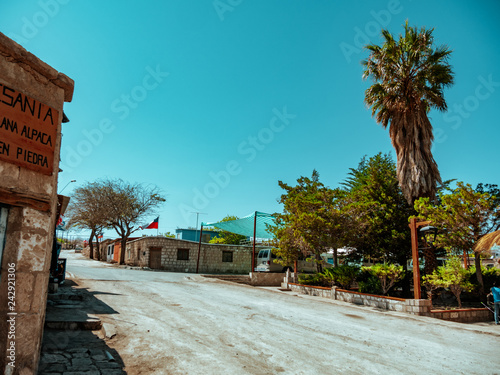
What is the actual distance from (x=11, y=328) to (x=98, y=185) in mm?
35209

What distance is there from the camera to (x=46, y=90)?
4.50m

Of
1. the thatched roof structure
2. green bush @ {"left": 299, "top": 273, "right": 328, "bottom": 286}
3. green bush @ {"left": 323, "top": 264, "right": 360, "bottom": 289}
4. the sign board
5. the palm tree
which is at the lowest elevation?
green bush @ {"left": 299, "top": 273, "right": 328, "bottom": 286}

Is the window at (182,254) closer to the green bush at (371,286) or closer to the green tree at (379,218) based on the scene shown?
the green tree at (379,218)

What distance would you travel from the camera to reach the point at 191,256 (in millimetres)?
32250

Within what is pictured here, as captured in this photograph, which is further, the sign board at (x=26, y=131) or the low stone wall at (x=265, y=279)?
the low stone wall at (x=265, y=279)

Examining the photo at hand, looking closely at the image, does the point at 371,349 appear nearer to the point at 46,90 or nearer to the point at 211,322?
the point at 211,322

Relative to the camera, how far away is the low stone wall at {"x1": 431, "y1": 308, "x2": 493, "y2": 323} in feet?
38.5

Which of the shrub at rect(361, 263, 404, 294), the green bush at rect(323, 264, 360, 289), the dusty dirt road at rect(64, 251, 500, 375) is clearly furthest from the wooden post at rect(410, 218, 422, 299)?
the green bush at rect(323, 264, 360, 289)

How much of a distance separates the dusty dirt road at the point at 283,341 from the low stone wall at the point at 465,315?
1400mm

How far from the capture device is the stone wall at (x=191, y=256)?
3112 centimetres

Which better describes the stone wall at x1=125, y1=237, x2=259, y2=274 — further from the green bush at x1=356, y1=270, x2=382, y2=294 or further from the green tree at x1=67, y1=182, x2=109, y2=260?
the green bush at x1=356, y1=270, x2=382, y2=294

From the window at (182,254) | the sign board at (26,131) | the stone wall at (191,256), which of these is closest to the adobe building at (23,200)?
the sign board at (26,131)

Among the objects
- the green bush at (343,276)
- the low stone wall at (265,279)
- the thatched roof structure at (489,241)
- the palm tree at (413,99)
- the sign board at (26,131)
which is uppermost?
the palm tree at (413,99)

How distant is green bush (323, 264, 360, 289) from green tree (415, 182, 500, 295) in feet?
16.3
